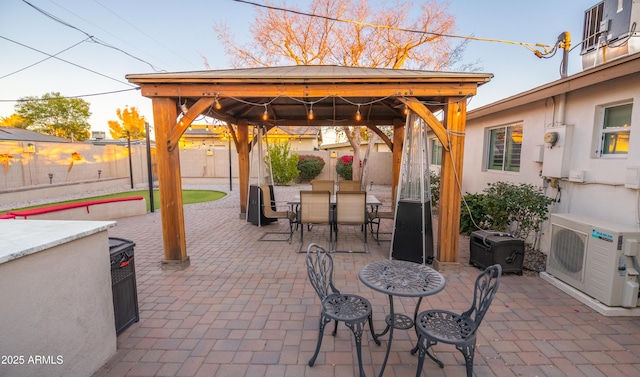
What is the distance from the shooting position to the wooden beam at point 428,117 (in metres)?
3.58

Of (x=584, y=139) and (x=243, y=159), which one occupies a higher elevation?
(x=584, y=139)

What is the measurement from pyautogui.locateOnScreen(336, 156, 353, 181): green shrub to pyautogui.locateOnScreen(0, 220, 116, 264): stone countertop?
1340 centimetres

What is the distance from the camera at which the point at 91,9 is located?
22.9 ft

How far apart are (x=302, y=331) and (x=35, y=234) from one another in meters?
2.16

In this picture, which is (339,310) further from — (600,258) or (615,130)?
(615,130)

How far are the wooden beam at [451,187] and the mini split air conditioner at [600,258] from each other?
117cm

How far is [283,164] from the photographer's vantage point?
14.1 meters

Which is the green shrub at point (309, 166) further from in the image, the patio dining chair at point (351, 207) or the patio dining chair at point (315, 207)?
the patio dining chair at point (351, 207)

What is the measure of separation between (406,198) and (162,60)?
33.5 ft

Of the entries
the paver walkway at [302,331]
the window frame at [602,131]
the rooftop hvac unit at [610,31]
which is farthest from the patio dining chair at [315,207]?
the rooftop hvac unit at [610,31]

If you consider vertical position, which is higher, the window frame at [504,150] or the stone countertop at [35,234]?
the window frame at [504,150]

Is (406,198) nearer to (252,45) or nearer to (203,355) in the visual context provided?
(203,355)

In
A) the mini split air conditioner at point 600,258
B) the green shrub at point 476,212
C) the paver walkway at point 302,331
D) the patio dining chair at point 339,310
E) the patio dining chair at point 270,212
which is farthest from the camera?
the patio dining chair at point 270,212

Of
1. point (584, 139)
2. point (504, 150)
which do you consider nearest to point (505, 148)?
point (504, 150)
